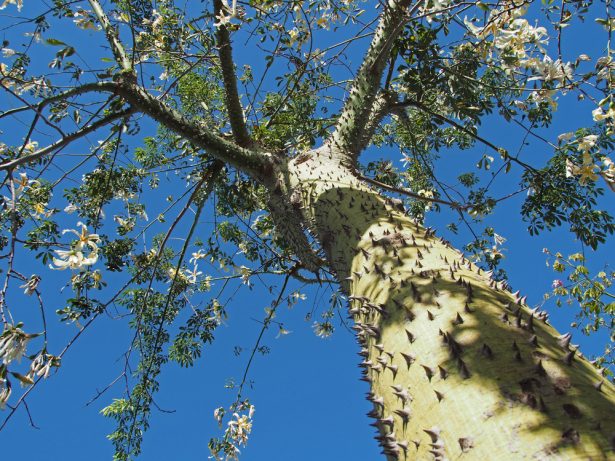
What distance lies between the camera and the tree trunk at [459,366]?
0.96m

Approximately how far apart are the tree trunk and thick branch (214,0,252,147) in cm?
183

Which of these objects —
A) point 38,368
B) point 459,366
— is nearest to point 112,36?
point 38,368

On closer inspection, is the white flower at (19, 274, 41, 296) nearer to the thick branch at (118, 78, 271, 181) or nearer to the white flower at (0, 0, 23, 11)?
the thick branch at (118, 78, 271, 181)

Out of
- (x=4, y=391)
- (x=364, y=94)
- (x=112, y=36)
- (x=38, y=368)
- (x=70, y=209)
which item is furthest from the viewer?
(x=70, y=209)

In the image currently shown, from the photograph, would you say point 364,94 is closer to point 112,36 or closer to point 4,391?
point 112,36

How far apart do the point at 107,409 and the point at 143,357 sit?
1.80 ft

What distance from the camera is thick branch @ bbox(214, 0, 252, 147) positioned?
3.28 metres

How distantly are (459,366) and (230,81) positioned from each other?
2787 millimetres

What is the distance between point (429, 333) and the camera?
137cm

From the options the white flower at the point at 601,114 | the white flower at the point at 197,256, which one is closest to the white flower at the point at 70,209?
the white flower at the point at 197,256

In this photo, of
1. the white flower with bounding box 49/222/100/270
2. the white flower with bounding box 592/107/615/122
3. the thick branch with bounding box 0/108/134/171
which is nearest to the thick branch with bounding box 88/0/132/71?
the thick branch with bounding box 0/108/134/171

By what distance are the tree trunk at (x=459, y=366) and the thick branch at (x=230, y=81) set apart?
1826 millimetres

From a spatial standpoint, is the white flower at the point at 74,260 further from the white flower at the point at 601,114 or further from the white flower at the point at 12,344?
the white flower at the point at 601,114

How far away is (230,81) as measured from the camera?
3.42m
